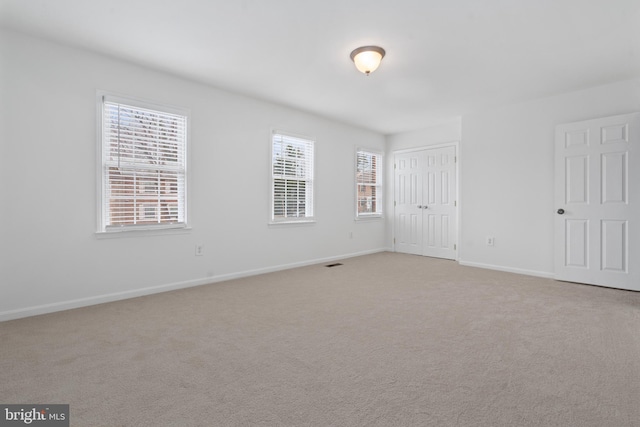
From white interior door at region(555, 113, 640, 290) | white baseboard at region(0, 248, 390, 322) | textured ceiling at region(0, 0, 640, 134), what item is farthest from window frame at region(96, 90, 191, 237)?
white interior door at region(555, 113, 640, 290)

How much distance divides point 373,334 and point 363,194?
427 centimetres

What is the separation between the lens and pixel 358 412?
156cm

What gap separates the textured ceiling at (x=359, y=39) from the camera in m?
2.48

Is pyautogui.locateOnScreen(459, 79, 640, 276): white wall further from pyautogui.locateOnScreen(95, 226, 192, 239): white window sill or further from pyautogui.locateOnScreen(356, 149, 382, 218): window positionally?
pyautogui.locateOnScreen(95, 226, 192, 239): white window sill

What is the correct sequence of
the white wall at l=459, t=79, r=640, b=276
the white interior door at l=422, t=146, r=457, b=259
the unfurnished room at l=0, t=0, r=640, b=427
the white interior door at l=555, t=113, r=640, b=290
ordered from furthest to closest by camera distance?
the white interior door at l=422, t=146, r=457, b=259
the white wall at l=459, t=79, r=640, b=276
the white interior door at l=555, t=113, r=640, b=290
the unfurnished room at l=0, t=0, r=640, b=427

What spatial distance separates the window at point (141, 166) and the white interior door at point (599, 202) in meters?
5.10

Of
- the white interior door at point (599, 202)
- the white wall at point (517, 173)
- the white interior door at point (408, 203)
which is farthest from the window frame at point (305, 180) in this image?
the white interior door at point (599, 202)

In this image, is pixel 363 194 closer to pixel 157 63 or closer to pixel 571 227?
pixel 571 227

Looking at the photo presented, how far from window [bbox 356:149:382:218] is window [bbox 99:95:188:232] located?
3.57 m

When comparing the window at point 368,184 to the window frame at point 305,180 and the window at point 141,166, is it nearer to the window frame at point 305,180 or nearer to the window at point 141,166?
the window frame at point 305,180

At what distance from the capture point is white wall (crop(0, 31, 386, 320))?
282 cm

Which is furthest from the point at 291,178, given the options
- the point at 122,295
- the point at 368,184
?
the point at 122,295

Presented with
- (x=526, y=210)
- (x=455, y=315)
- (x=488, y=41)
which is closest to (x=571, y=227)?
(x=526, y=210)

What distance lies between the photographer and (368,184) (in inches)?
261
